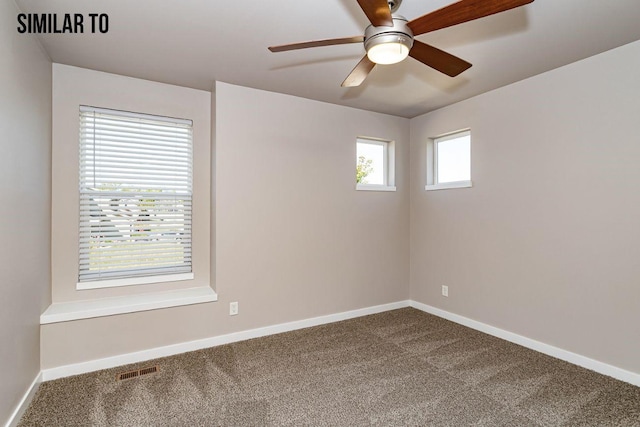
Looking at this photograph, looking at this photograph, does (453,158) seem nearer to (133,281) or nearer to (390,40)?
(390,40)

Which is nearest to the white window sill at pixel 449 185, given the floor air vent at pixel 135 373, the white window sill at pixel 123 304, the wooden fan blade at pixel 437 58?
the wooden fan blade at pixel 437 58

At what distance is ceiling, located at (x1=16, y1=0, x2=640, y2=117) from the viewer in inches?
77.6

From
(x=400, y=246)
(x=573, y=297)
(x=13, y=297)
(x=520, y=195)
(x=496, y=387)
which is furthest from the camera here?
(x=400, y=246)

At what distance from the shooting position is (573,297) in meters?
2.71

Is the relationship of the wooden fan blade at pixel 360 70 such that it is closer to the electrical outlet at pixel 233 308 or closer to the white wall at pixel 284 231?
the white wall at pixel 284 231

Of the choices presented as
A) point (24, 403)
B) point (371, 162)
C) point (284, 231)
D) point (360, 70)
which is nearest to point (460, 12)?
point (360, 70)

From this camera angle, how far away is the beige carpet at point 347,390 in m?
2.00

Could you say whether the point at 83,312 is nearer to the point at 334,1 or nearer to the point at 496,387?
the point at 334,1

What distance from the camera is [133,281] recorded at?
118 inches

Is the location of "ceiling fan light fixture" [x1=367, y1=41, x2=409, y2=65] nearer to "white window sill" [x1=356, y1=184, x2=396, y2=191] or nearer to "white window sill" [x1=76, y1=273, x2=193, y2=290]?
"white window sill" [x1=356, y1=184, x2=396, y2=191]

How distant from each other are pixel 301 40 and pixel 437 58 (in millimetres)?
1039

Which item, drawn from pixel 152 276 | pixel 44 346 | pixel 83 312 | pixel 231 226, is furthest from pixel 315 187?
pixel 44 346

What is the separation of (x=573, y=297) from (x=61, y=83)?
4.70m

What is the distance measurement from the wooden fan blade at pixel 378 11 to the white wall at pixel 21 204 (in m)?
1.96
